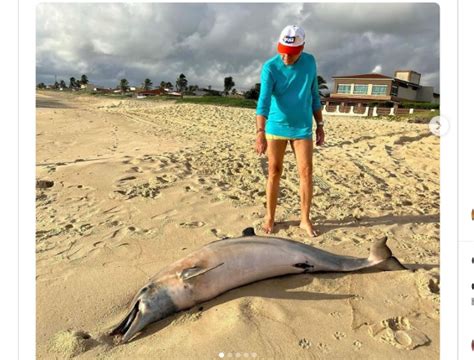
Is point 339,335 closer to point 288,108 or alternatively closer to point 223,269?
point 223,269

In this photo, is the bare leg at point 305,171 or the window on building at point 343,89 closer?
the bare leg at point 305,171

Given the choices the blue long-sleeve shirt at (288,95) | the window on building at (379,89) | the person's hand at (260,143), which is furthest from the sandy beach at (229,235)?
the window on building at (379,89)

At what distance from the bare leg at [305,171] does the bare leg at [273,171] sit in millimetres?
162

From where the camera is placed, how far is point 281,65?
3.61 m

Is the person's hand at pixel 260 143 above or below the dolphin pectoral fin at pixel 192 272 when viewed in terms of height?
above

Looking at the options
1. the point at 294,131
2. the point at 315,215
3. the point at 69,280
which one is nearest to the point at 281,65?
the point at 294,131

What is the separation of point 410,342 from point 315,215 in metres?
2.35

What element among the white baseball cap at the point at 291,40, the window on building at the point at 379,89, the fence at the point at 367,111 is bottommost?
the white baseball cap at the point at 291,40

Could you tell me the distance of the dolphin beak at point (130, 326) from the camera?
252 centimetres

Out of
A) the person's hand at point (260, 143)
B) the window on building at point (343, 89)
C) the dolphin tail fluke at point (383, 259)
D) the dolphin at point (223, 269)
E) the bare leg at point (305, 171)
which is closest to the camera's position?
the dolphin at point (223, 269)

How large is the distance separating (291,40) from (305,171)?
4.22ft

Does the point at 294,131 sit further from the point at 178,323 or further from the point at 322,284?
the point at 178,323

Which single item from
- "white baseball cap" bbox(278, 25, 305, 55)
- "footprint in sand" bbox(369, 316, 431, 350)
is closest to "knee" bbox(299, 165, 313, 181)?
"white baseball cap" bbox(278, 25, 305, 55)

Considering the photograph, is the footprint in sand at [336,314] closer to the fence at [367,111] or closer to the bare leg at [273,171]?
the bare leg at [273,171]
